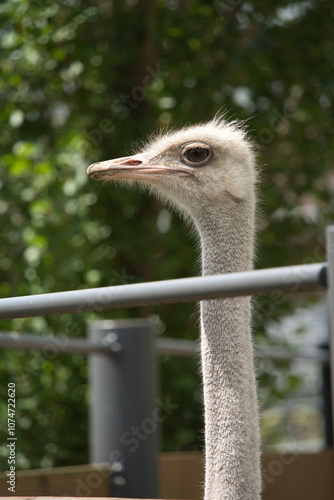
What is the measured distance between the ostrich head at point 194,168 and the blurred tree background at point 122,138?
1916 mm

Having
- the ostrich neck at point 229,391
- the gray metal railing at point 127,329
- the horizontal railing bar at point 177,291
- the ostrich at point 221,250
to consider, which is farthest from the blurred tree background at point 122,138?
the horizontal railing bar at point 177,291

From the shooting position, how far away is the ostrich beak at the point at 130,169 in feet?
6.46

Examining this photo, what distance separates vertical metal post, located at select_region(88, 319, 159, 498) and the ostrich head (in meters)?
1.06

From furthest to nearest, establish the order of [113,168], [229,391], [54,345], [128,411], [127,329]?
[127,329], [128,411], [54,345], [113,168], [229,391]

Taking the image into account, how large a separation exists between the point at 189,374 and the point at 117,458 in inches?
58.5

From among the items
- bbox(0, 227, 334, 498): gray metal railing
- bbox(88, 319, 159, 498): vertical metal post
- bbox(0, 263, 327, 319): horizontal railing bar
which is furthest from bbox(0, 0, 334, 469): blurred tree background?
bbox(0, 263, 327, 319): horizontal railing bar

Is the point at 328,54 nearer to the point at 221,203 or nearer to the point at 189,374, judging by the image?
the point at 189,374

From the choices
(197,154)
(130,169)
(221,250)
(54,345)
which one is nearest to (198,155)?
(197,154)

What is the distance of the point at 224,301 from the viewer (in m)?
1.79

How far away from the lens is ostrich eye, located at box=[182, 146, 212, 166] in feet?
6.73

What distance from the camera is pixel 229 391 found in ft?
5.63

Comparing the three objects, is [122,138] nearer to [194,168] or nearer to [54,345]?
[54,345]

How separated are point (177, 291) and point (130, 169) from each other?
0.75 m

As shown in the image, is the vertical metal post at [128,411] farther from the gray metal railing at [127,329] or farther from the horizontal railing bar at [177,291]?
the horizontal railing bar at [177,291]
